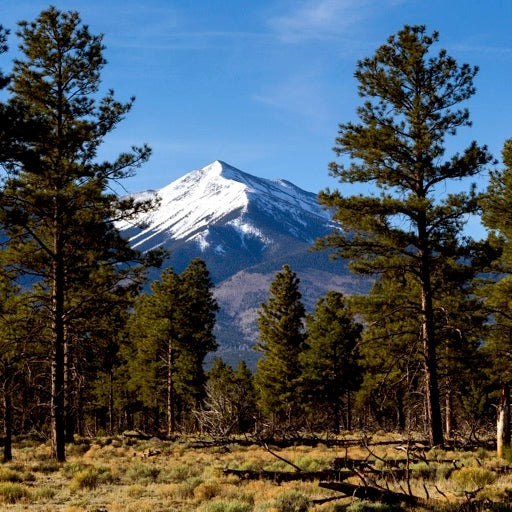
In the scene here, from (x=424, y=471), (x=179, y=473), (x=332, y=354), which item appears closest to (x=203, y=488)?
(x=179, y=473)

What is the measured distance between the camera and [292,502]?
9039 millimetres

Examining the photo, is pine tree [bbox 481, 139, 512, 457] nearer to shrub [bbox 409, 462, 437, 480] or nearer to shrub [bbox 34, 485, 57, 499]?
shrub [bbox 409, 462, 437, 480]

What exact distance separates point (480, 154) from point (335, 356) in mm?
23046

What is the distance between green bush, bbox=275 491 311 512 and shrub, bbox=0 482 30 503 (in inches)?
199

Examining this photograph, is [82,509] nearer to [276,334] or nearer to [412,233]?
[412,233]

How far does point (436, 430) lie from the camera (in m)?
16.7

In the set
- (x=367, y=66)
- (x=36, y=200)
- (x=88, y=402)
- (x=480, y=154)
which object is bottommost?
(x=88, y=402)

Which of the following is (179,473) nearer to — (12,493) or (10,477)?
(10,477)

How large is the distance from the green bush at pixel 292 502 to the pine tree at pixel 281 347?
3066cm

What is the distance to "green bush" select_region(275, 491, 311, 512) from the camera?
869cm

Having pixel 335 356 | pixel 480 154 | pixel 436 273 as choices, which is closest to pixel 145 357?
pixel 335 356

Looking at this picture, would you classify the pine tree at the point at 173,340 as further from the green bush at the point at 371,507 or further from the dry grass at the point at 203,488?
the green bush at the point at 371,507

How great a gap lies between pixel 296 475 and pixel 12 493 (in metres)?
5.50

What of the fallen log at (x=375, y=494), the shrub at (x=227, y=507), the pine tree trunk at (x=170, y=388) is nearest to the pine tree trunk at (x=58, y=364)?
the shrub at (x=227, y=507)
